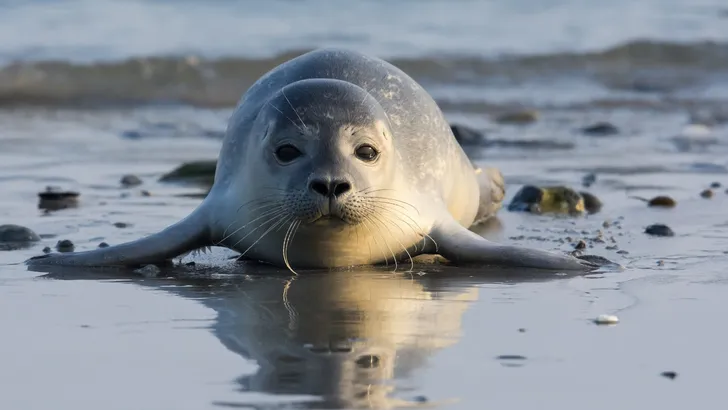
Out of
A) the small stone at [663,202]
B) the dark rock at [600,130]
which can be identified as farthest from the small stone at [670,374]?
the dark rock at [600,130]

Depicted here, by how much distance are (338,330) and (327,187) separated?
2.89ft

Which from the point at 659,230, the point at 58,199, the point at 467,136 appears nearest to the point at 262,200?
the point at 659,230

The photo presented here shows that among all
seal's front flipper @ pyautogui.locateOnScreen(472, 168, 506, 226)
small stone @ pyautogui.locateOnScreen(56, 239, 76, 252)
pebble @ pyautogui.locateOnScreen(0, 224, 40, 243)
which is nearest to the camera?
small stone @ pyautogui.locateOnScreen(56, 239, 76, 252)

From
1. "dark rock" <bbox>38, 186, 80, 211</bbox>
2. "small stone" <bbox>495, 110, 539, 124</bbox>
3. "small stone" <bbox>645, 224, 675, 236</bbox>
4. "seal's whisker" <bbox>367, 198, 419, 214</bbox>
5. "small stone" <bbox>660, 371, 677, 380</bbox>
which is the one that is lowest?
"small stone" <bbox>660, 371, 677, 380</bbox>

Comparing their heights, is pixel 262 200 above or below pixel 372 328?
above

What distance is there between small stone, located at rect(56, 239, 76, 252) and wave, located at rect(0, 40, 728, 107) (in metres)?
8.30

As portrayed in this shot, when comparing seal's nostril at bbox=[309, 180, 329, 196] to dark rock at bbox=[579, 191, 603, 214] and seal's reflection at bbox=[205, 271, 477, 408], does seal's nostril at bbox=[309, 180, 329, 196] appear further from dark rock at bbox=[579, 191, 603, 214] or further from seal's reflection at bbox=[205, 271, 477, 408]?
dark rock at bbox=[579, 191, 603, 214]

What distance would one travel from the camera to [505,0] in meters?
26.1

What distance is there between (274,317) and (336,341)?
49 centimetres

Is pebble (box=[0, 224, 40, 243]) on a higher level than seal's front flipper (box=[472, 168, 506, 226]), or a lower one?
lower

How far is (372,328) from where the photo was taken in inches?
191

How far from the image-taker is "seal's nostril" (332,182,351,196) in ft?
18.3

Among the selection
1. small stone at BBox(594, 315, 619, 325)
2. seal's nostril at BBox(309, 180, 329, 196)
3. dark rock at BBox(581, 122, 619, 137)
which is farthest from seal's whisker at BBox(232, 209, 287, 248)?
dark rock at BBox(581, 122, 619, 137)

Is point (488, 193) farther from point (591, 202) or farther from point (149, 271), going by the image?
point (149, 271)
